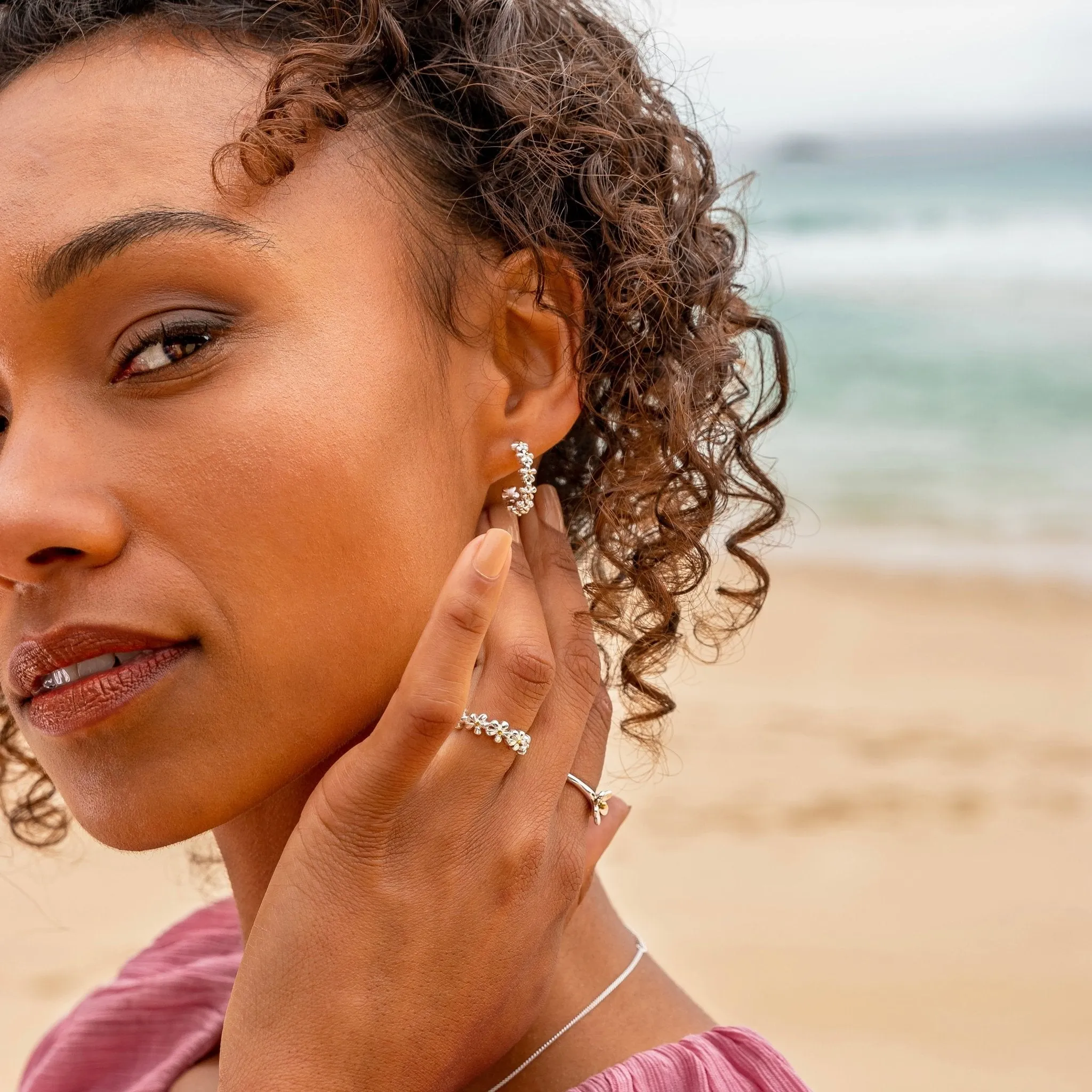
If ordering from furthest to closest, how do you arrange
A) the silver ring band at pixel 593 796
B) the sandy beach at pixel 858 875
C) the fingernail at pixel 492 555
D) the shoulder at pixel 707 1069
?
the sandy beach at pixel 858 875 < the silver ring band at pixel 593 796 < the shoulder at pixel 707 1069 < the fingernail at pixel 492 555

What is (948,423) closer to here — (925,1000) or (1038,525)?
(1038,525)

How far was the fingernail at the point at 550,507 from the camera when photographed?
2.19 meters

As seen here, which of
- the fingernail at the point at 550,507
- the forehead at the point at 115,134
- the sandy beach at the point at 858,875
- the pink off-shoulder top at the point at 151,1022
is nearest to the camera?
the forehead at the point at 115,134

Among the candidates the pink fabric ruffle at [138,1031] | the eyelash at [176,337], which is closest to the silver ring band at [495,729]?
the eyelash at [176,337]

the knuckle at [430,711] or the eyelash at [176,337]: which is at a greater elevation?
the eyelash at [176,337]

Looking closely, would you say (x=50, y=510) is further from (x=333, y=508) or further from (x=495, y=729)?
(x=495, y=729)

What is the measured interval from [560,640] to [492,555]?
0.38m

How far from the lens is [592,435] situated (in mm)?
2469

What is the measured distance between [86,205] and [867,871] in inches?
200

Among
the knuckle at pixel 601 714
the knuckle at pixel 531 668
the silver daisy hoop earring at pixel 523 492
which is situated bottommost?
the knuckle at pixel 531 668

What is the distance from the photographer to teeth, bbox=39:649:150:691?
1.80 m

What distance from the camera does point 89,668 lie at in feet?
5.95

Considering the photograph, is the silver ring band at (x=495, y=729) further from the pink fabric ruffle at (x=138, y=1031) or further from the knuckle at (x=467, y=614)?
the pink fabric ruffle at (x=138, y=1031)

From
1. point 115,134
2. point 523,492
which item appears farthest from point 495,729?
point 115,134
